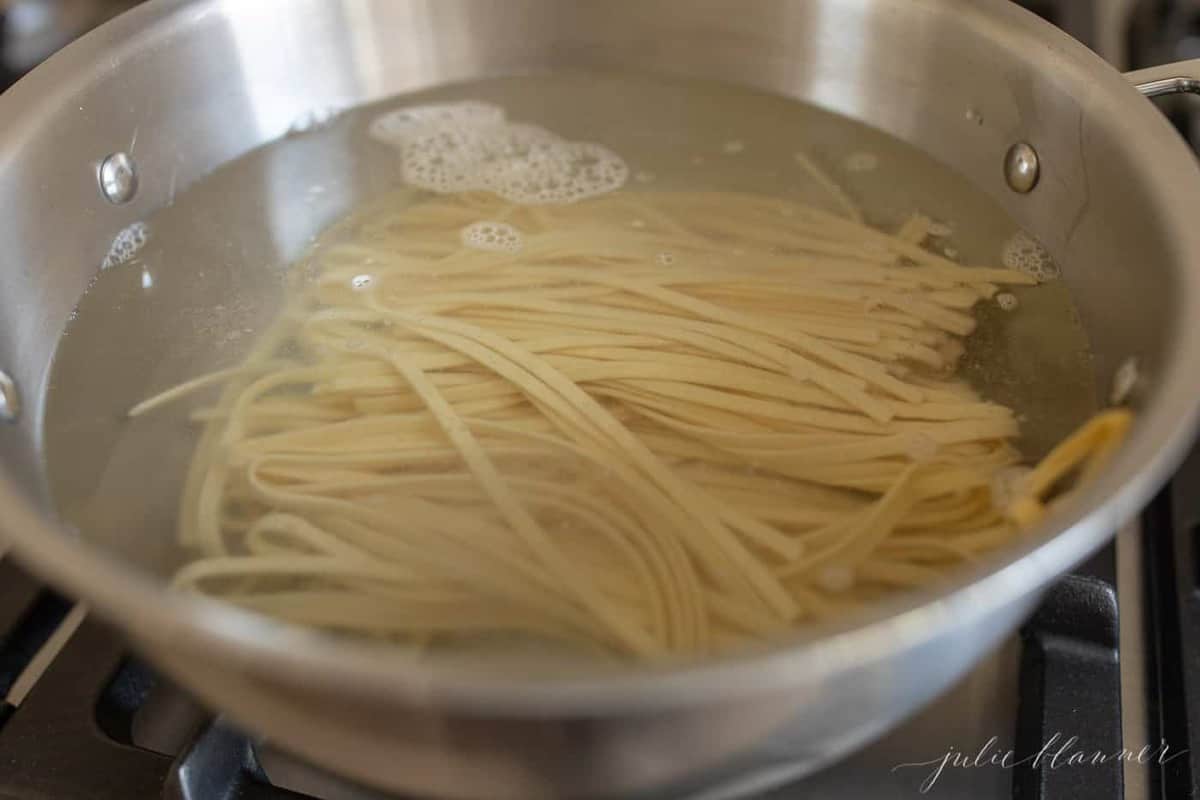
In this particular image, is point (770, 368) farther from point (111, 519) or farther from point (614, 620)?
point (111, 519)

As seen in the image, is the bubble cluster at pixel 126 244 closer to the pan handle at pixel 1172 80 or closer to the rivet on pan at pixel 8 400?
the rivet on pan at pixel 8 400

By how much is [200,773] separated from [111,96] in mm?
584

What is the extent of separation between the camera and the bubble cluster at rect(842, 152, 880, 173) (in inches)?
44.4

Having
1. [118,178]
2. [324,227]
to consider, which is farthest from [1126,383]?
[118,178]

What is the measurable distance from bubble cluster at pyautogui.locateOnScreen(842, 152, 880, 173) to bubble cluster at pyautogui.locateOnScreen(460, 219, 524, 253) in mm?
353

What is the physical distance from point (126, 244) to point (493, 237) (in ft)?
1.14

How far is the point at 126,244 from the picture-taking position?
40.3 inches

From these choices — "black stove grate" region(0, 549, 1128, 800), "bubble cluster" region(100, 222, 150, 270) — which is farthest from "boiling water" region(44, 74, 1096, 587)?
"black stove grate" region(0, 549, 1128, 800)

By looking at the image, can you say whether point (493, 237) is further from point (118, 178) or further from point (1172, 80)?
point (1172, 80)

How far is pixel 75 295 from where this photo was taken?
3.15 feet

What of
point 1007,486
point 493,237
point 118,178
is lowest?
point 1007,486

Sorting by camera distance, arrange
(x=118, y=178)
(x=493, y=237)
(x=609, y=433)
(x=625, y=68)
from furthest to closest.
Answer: (x=625, y=68)
(x=493, y=237)
(x=118, y=178)
(x=609, y=433)

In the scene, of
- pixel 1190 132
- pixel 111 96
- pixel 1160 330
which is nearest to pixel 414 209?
pixel 111 96

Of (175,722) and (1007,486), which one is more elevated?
(1007,486)
